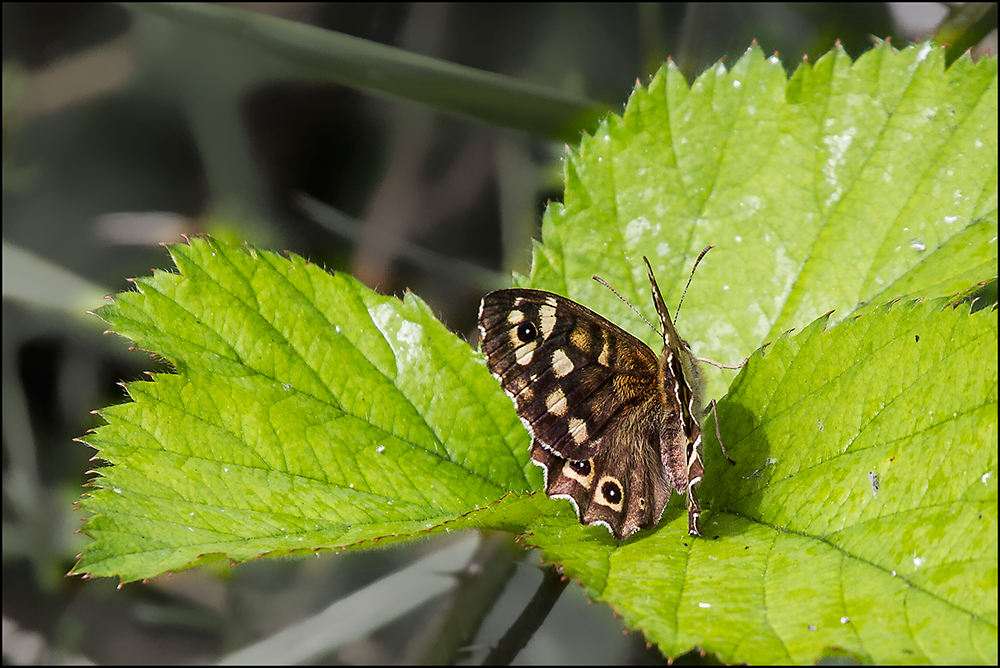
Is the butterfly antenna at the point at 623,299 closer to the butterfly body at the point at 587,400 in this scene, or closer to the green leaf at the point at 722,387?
the green leaf at the point at 722,387

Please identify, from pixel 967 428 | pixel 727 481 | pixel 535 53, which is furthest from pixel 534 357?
pixel 535 53

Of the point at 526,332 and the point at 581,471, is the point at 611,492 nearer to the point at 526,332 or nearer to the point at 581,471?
the point at 581,471

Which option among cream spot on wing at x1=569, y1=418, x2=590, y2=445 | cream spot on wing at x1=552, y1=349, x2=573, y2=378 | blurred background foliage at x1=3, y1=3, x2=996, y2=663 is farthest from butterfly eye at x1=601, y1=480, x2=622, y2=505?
blurred background foliage at x1=3, y1=3, x2=996, y2=663

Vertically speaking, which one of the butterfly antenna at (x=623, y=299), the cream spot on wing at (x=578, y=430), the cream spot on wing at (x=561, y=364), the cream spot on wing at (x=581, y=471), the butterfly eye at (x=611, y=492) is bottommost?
the butterfly eye at (x=611, y=492)

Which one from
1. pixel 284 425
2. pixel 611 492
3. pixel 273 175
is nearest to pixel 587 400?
pixel 611 492

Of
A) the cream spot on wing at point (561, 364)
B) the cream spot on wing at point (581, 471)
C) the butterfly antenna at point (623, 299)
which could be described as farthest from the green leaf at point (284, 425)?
the butterfly antenna at point (623, 299)

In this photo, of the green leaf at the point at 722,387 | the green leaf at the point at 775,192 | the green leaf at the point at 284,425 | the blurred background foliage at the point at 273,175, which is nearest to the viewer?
the green leaf at the point at 722,387

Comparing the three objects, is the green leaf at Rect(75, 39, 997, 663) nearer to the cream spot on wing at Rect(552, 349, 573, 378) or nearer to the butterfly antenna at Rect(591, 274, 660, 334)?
the butterfly antenna at Rect(591, 274, 660, 334)
